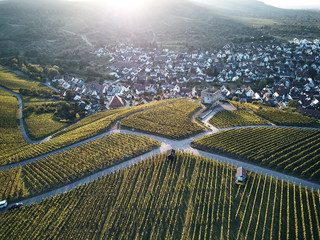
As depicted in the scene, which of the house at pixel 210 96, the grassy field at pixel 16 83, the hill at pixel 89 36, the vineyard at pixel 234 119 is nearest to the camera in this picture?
the vineyard at pixel 234 119

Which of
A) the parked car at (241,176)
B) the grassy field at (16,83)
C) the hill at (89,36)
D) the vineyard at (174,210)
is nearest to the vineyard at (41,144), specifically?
the vineyard at (174,210)

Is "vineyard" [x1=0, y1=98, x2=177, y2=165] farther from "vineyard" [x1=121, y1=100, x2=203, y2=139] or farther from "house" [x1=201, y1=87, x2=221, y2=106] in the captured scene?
"house" [x1=201, y1=87, x2=221, y2=106]

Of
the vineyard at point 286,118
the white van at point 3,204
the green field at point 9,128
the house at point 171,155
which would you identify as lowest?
the green field at point 9,128

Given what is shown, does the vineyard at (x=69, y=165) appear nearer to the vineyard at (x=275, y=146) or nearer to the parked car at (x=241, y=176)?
the vineyard at (x=275, y=146)

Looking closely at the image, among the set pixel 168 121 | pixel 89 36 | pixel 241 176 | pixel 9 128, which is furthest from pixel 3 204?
pixel 89 36

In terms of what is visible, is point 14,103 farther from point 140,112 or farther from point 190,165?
point 190,165

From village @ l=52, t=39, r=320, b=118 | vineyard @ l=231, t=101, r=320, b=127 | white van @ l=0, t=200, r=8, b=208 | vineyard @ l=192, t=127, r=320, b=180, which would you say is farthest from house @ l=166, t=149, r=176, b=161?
village @ l=52, t=39, r=320, b=118
